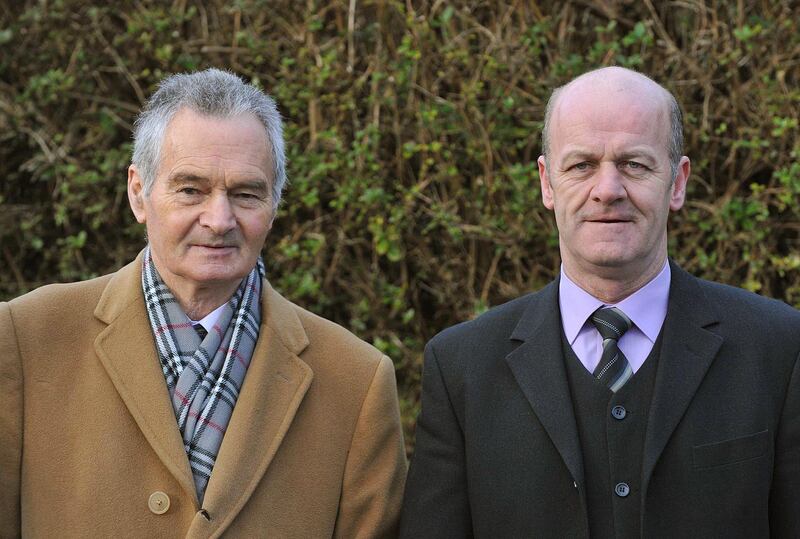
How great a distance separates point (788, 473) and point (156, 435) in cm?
155

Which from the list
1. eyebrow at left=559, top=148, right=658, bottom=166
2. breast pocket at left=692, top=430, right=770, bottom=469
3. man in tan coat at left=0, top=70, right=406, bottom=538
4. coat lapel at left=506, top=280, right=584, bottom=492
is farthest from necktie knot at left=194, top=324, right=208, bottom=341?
breast pocket at left=692, top=430, right=770, bottom=469

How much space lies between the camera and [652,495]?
8.87 feet

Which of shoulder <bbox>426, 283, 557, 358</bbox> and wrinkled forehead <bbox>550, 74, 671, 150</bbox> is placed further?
shoulder <bbox>426, 283, 557, 358</bbox>

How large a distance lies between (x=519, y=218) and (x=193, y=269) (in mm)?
2181

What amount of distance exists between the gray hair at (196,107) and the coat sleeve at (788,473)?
4.67 feet

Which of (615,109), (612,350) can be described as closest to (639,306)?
(612,350)

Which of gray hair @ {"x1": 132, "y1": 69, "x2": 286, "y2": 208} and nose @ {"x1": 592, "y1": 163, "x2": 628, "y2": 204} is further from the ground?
gray hair @ {"x1": 132, "y1": 69, "x2": 286, "y2": 208}

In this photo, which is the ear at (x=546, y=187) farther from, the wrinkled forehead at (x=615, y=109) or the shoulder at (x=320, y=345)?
the shoulder at (x=320, y=345)

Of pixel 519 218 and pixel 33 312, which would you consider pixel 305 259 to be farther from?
pixel 33 312

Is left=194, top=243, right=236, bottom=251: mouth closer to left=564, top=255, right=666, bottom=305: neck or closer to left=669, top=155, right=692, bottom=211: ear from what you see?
left=564, top=255, right=666, bottom=305: neck

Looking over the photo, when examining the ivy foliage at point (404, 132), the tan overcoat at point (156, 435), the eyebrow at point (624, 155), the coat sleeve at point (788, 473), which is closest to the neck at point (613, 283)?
the eyebrow at point (624, 155)

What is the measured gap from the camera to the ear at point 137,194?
307 cm

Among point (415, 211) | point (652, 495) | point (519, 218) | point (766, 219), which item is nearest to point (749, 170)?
point (766, 219)

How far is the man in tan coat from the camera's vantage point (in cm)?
286
